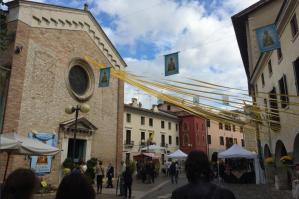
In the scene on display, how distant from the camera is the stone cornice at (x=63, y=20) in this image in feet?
58.5

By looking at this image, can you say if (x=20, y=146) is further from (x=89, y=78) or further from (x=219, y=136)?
(x=219, y=136)

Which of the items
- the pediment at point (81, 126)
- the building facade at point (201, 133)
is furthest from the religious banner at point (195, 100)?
the building facade at point (201, 133)

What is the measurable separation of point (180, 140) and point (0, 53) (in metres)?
38.2

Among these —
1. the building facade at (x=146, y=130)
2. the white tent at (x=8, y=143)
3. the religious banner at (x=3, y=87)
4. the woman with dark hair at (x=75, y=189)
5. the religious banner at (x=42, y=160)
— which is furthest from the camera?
the building facade at (x=146, y=130)

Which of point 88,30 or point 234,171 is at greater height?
point 88,30

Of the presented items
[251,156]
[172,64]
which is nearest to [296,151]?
[251,156]

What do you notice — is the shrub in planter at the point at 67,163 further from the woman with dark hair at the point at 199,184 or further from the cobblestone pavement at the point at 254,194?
the woman with dark hair at the point at 199,184

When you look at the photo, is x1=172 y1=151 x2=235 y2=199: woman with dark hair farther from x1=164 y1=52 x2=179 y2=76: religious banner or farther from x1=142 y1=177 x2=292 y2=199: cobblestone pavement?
x1=142 y1=177 x2=292 y2=199: cobblestone pavement

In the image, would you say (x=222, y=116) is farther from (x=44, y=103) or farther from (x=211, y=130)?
(x=211, y=130)

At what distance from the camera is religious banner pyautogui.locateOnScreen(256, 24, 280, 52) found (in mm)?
10607

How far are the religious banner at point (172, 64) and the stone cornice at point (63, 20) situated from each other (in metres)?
10.1

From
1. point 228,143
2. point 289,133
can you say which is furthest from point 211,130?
point 289,133

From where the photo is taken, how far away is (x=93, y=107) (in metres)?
22.4

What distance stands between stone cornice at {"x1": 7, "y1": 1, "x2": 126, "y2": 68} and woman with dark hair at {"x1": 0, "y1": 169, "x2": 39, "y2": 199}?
1710cm
